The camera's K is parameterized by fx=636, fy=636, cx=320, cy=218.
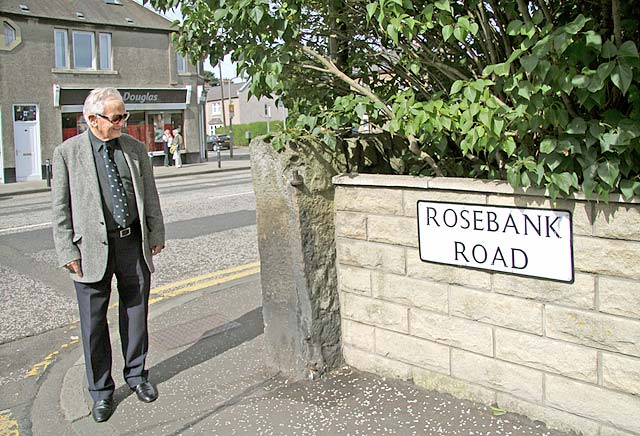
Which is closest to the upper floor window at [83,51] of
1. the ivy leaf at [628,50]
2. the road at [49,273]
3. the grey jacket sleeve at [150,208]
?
the road at [49,273]

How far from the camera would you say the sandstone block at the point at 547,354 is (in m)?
3.08

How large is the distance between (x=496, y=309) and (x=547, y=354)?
0.34 metres

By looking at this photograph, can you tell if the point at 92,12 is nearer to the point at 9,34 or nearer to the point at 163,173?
the point at 9,34

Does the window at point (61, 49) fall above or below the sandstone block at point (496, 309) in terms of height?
above

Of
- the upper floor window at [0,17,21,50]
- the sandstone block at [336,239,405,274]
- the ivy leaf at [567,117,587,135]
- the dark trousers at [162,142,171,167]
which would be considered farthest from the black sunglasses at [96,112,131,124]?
the dark trousers at [162,142,171,167]

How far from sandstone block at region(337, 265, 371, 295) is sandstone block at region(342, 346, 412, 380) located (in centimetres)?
42

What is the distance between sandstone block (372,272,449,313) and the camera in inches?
144

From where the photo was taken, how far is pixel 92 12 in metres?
29.4

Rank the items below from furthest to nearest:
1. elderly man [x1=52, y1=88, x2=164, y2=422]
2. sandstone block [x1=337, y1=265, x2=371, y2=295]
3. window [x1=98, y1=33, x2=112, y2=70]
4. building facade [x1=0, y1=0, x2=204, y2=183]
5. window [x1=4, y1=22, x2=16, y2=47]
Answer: window [x1=98, y1=33, x2=112, y2=70], building facade [x1=0, y1=0, x2=204, y2=183], window [x1=4, y1=22, x2=16, y2=47], sandstone block [x1=337, y1=265, x2=371, y2=295], elderly man [x1=52, y1=88, x2=164, y2=422]

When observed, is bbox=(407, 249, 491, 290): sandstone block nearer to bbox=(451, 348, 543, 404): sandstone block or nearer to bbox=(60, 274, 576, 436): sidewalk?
bbox=(451, 348, 543, 404): sandstone block

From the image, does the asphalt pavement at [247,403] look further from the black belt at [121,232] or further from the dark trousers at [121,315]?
the black belt at [121,232]

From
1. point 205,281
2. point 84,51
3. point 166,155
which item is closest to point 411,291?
point 205,281

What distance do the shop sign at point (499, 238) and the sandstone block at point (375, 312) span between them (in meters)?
0.43

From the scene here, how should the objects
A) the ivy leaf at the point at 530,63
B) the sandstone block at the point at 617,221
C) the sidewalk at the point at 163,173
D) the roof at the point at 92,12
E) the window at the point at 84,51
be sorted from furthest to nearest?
the window at the point at 84,51, the roof at the point at 92,12, the sidewalk at the point at 163,173, the sandstone block at the point at 617,221, the ivy leaf at the point at 530,63
